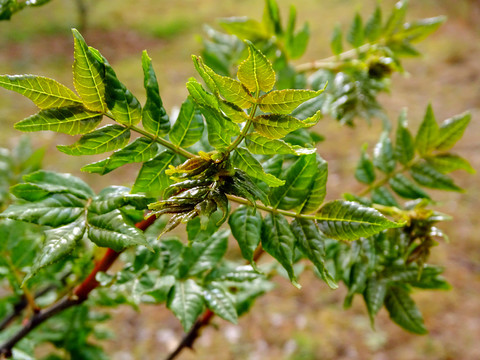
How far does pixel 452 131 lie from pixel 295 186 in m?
0.54

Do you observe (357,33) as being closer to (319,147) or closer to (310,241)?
(310,241)

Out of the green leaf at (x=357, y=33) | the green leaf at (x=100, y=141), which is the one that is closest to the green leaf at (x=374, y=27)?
the green leaf at (x=357, y=33)

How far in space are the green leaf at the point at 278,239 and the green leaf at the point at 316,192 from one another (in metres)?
0.05

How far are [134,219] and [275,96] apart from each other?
34 centimetres

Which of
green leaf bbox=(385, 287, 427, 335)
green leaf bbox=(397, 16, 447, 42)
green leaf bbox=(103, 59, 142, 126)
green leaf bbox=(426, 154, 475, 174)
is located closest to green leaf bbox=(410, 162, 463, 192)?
green leaf bbox=(426, 154, 475, 174)

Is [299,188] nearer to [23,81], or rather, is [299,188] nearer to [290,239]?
[290,239]

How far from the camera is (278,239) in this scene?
70 centimetres

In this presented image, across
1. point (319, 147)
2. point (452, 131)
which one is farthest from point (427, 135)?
point (319, 147)

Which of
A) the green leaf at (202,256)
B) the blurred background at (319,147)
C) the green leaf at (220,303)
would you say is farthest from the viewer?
the blurred background at (319,147)

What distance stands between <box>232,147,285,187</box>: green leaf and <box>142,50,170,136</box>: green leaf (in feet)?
0.51

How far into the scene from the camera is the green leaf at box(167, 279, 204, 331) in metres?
0.84

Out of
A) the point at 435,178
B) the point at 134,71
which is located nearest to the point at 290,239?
the point at 435,178

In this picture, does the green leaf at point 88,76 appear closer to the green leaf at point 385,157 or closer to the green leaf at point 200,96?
the green leaf at point 200,96

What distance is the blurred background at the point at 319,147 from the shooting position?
9.71 feet
